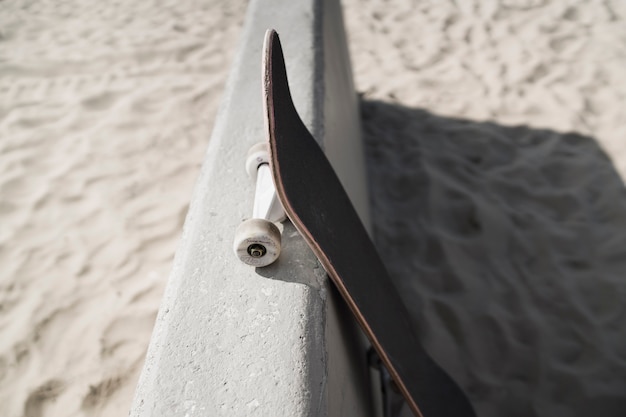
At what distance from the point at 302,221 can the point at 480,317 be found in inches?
54.8

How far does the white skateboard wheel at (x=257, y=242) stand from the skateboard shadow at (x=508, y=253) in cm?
119

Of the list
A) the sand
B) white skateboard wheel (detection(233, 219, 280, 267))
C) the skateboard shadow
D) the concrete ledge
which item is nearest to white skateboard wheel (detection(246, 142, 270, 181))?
the concrete ledge

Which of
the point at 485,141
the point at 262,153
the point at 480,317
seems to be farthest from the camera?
the point at 485,141

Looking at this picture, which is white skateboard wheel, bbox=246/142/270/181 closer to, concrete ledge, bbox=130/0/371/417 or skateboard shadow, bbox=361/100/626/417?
concrete ledge, bbox=130/0/371/417

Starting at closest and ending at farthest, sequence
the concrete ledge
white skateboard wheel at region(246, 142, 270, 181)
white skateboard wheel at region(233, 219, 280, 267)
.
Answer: the concrete ledge → white skateboard wheel at region(233, 219, 280, 267) → white skateboard wheel at region(246, 142, 270, 181)

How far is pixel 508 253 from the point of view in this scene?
7.54 ft

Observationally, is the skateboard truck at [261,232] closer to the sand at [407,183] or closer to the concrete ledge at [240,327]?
the concrete ledge at [240,327]

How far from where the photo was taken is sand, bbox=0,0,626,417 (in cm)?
183

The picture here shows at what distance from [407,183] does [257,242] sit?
1.86 metres

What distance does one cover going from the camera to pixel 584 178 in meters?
2.62

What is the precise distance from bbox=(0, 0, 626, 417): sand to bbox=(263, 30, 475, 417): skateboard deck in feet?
1.51

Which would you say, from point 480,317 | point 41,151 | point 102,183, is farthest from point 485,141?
point 41,151

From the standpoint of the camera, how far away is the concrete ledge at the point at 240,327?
810 mm

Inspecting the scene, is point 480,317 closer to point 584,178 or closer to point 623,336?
point 623,336
